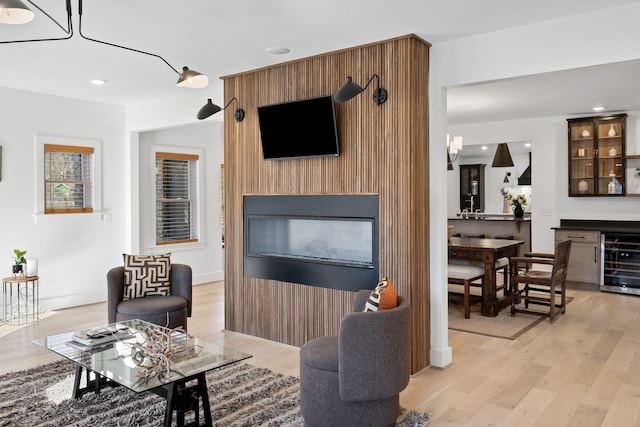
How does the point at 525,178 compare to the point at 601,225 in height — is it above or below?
above

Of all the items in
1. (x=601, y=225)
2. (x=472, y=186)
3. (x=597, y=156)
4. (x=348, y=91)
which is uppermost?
(x=348, y=91)

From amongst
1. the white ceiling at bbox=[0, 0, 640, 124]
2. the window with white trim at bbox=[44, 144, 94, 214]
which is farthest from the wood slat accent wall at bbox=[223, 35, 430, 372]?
the window with white trim at bbox=[44, 144, 94, 214]

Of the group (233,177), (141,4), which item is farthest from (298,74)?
(141,4)

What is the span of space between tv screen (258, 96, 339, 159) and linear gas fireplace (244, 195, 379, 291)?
1.29ft

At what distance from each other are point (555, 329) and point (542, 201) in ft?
10.5

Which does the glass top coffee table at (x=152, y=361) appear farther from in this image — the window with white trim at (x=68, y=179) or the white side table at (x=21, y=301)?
the window with white trim at (x=68, y=179)

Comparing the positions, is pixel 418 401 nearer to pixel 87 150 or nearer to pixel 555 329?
pixel 555 329

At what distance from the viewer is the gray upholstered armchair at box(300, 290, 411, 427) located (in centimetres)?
259

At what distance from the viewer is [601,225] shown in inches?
284

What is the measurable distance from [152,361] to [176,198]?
4773 millimetres

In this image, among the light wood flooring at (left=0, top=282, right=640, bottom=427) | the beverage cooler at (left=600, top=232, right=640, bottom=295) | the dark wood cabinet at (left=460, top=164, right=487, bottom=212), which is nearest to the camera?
the light wood flooring at (left=0, top=282, right=640, bottom=427)

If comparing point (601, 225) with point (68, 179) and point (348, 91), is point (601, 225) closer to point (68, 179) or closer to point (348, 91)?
point (348, 91)

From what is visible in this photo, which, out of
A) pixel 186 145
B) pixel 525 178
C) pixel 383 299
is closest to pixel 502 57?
pixel 383 299

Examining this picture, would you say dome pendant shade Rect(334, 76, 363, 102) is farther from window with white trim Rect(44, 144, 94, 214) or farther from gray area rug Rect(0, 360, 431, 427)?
window with white trim Rect(44, 144, 94, 214)
